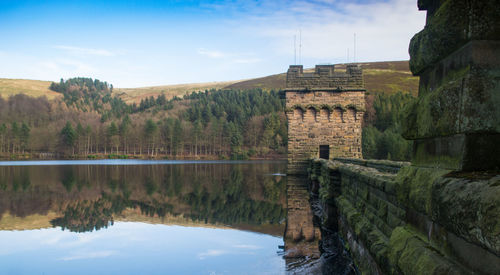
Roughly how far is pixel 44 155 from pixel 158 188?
248 feet

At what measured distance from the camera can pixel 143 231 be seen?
12.3 meters

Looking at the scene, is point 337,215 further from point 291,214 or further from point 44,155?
point 44,155

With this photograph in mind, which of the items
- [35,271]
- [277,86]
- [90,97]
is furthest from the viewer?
[90,97]

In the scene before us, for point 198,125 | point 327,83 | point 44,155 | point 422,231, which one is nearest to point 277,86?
point 198,125

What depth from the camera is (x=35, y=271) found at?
812 centimetres

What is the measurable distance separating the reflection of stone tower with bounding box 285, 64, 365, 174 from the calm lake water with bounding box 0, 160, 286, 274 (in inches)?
150

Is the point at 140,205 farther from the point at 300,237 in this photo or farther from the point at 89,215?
the point at 300,237

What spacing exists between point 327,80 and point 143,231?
1532 centimetres

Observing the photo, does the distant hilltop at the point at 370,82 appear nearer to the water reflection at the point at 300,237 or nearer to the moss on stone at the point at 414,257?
the water reflection at the point at 300,237

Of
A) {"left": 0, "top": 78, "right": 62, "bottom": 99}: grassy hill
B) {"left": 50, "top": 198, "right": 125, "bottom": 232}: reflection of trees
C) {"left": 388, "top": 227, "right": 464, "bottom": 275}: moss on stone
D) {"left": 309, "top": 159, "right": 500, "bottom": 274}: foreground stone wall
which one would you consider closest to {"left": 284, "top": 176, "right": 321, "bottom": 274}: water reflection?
{"left": 309, "top": 159, "right": 500, "bottom": 274}: foreground stone wall

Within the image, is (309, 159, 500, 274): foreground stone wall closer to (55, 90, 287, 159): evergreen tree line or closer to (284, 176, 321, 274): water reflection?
(284, 176, 321, 274): water reflection

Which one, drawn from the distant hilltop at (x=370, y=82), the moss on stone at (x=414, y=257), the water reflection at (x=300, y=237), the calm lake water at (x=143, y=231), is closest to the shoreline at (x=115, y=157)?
the distant hilltop at (x=370, y=82)

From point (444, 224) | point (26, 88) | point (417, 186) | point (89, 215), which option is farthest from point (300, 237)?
point (26, 88)

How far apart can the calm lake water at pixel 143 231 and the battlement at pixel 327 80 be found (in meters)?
6.43
